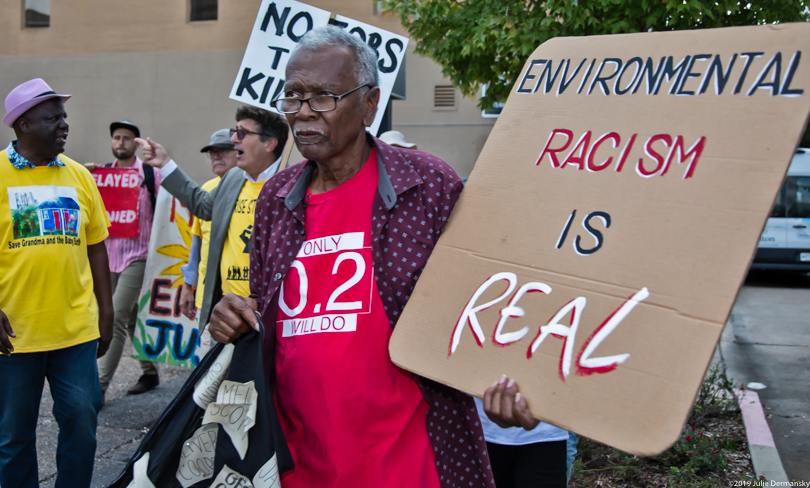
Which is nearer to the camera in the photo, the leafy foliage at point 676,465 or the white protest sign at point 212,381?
the white protest sign at point 212,381

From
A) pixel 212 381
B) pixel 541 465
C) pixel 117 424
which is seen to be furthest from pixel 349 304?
pixel 117 424

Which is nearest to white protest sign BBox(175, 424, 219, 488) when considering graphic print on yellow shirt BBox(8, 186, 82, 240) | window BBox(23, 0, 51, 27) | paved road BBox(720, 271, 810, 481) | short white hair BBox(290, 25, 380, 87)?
short white hair BBox(290, 25, 380, 87)

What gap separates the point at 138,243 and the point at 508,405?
5024mm

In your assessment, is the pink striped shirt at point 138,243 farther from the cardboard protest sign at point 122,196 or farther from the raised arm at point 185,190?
the raised arm at point 185,190

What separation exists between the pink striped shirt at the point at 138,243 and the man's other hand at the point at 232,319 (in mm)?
4243

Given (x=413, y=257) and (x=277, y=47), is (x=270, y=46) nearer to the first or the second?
(x=277, y=47)

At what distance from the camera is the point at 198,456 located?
200 centimetres

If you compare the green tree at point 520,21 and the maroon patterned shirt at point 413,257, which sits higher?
the green tree at point 520,21

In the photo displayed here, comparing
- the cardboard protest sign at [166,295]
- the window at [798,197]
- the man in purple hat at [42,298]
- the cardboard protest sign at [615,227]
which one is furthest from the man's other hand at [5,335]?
the window at [798,197]

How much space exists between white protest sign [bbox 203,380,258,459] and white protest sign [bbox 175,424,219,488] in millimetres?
37

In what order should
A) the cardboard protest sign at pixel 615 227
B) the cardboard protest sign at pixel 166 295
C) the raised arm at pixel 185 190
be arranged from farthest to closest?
the cardboard protest sign at pixel 166 295 < the raised arm at pixel 185 190 < the cardboard protest sign at pixel 615 227

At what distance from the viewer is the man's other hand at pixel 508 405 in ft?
5.23

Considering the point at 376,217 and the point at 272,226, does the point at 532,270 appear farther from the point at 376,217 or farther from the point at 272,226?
the point at 272,226

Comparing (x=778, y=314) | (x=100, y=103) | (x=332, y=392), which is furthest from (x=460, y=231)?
(x=100, y=103)
